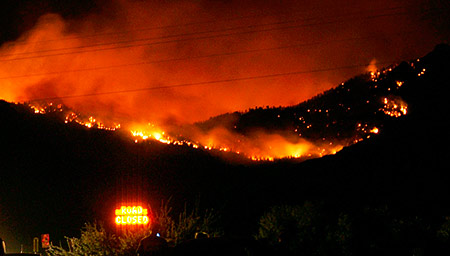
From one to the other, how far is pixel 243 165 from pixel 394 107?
54.6ft

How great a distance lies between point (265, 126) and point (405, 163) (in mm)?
31097

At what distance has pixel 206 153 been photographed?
55.0m

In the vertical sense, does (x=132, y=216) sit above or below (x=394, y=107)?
below

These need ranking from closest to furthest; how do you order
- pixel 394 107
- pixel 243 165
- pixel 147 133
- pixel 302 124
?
pixel 243 165 → pixel 147 133 → pixel 394 107 → pixel 302 124

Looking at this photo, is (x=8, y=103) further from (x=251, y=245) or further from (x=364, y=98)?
(x=251, y=245)

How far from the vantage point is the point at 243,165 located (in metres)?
53.2

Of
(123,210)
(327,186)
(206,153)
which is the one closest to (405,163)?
(327,186)

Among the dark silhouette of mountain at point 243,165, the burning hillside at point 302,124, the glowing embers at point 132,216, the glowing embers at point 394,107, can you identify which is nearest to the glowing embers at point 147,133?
the burning hillside at point 302,124

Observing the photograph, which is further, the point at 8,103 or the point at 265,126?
the point at 265,126

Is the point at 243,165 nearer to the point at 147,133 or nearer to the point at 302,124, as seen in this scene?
the point at 147,133

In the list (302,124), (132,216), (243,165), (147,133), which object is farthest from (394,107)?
(132,216)

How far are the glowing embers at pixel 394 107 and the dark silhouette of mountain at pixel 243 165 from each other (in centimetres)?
33

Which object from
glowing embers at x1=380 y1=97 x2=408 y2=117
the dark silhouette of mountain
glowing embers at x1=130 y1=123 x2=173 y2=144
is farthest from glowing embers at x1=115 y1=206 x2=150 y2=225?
glowing embers at x1=380 y1=97 x2=408 y2=117

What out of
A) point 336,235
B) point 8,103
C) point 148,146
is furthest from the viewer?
point 8,103
